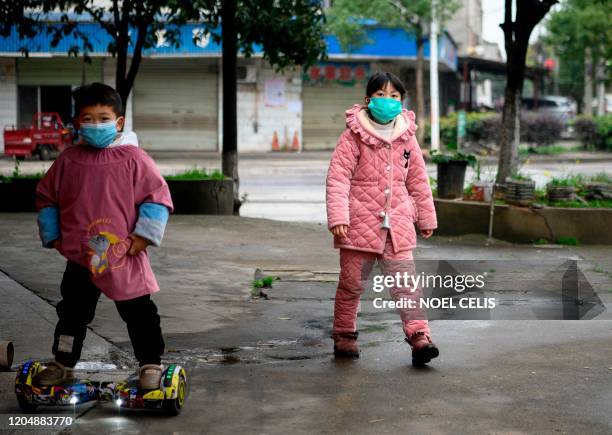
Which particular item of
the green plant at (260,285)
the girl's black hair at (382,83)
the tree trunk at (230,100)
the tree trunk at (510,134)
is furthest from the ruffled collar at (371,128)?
the tree trunk at (230,100)

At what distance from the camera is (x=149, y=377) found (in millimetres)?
4875

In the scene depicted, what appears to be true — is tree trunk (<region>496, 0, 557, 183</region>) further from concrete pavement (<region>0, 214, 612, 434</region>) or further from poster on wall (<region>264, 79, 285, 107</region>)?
poster on wall (<region>264, 79, 285, 107</region>)

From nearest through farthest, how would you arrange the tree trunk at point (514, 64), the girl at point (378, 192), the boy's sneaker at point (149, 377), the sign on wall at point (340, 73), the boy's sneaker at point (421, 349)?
the boy's sneaker at point (149, 377), the boy's sneaker at point (421, 349), the girl at point (378, 192), the tree trunk at point (514, 64), the sign on wall at point (340, 73)

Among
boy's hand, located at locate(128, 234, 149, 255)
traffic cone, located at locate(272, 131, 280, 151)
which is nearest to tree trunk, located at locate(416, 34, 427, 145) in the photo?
traffic cone, located at locate(272, 131, 280, 151)

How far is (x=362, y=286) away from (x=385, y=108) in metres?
1.04

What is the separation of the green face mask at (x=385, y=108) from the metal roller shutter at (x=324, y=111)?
34.8 metres

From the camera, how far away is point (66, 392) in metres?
4.84

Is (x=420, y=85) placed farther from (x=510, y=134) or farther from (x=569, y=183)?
(x=569, y=183)

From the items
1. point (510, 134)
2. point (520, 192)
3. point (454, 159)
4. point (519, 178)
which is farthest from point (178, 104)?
point (520, 192)

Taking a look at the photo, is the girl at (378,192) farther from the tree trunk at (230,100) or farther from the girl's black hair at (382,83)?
the tree trunk at (230,100)

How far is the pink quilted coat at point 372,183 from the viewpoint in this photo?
612cm

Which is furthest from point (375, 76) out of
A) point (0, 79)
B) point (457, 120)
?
point (0, 79)

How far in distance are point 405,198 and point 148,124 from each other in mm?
34121

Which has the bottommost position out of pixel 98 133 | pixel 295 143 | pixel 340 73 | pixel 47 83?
pixel 295 143
